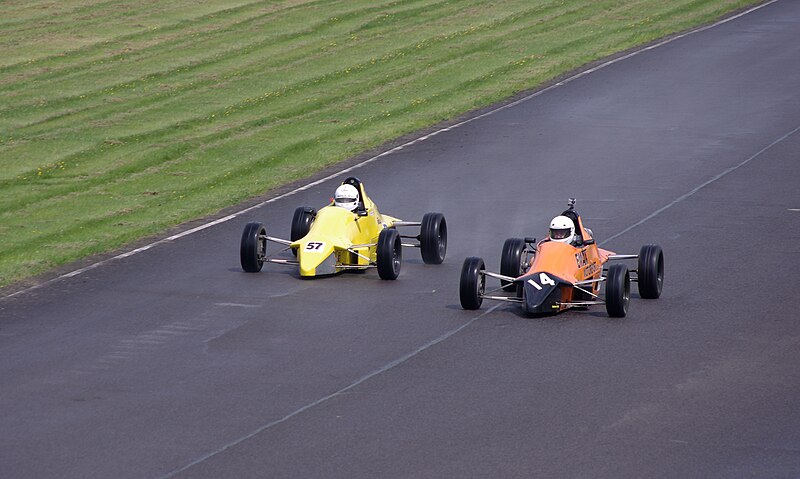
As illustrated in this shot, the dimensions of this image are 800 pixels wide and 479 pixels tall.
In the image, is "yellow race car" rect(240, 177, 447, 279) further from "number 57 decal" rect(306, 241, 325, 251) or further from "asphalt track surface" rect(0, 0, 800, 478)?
"asphalt track surface" rect(0, 0, 800, 478)

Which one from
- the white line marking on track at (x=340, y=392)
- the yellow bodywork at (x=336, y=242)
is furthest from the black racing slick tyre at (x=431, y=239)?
the white line marking on track at (x=340, y=392)

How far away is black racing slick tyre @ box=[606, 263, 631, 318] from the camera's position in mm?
16469

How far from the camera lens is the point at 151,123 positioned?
3300 cm

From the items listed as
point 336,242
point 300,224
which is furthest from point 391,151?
point 336,242

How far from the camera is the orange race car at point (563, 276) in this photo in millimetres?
16750

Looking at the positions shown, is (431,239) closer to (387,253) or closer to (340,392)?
(387,253)

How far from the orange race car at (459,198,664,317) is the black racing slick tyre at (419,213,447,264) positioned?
1862 millimetres

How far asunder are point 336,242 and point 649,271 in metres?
4.58

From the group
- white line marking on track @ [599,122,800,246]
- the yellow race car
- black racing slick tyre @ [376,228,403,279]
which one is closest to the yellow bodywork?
the yellow race car

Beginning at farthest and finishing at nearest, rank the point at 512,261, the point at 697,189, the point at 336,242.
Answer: the point at 697,189, the point at 336,242, the point at 512,261

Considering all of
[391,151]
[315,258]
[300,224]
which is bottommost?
[391,151]

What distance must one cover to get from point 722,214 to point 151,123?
1566 centimetres

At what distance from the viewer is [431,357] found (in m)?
15.4

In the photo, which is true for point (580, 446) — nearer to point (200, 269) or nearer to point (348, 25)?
point (200, 269)
